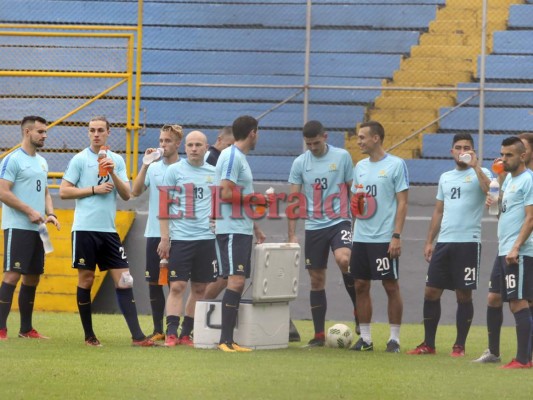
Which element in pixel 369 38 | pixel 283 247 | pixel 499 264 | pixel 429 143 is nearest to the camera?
pixel 499 264

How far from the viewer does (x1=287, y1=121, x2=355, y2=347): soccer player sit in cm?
1084

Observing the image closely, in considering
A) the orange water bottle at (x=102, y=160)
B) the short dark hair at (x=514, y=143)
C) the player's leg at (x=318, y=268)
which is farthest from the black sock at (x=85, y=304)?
the short dark hair at (x=514, y=143)

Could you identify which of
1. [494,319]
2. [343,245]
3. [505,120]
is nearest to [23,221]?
[343,245]

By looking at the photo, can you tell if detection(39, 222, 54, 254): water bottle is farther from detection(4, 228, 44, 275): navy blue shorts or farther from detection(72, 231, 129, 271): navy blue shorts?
detection(72, 231, 129, 271): navy blue shorts

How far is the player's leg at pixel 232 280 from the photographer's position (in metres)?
9.79

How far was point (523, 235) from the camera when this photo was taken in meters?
8.85

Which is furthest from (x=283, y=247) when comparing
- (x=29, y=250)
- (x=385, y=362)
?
(x=29, y=250)

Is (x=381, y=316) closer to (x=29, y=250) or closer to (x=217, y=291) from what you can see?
(x=217, y=291)

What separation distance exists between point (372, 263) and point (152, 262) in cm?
221

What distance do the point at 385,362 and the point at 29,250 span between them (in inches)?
142

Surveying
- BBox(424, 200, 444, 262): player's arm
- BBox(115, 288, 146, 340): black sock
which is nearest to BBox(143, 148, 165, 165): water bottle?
BBox(115, 288, 146, 340): black sock

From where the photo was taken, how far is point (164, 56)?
59.3ft

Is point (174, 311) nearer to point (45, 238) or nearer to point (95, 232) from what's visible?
point (95, 232)

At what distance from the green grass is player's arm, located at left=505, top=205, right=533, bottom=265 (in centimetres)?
88
